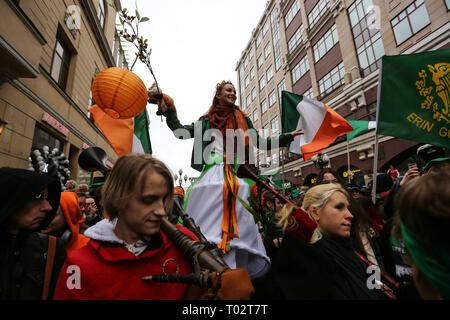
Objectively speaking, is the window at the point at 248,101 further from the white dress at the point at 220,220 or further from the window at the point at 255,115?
the white dress at the point at 220,220

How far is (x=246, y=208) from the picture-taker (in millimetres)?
1803

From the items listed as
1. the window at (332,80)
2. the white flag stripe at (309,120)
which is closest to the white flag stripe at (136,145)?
the white flag stripe at (309,120)

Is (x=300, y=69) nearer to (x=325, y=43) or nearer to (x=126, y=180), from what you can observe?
(x=325, y=43)

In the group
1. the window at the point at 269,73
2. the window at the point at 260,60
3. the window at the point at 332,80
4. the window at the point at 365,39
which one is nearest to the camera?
the window at the point at 365,39

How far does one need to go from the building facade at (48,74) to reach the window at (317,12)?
1472cm

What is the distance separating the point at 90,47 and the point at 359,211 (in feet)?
42.5

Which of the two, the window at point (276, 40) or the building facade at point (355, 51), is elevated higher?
A: the window at point (276, 40)

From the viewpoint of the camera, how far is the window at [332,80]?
48.7 ft

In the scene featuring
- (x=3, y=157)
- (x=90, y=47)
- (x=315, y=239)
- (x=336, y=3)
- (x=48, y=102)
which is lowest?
(x=315, y=239)

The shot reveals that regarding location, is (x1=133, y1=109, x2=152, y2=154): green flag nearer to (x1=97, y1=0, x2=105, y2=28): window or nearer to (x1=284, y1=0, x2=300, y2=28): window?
(x1=97, y1=0, x2=105, y2=28): window

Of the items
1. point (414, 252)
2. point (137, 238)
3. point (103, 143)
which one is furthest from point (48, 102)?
point (414, 252)

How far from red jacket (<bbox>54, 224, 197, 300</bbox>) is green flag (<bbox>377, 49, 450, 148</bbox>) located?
3.53m
